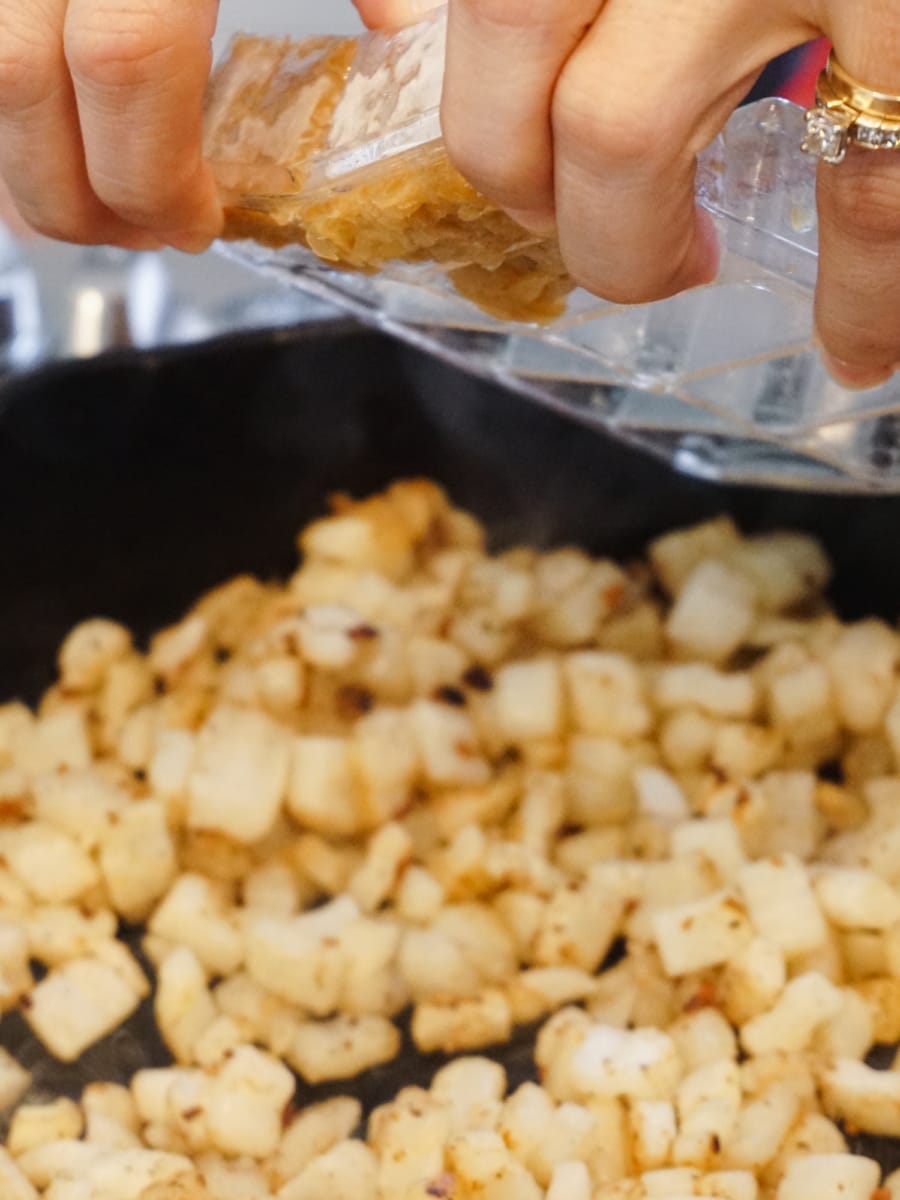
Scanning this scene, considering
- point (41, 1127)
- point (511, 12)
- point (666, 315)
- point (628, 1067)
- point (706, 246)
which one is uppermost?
point (511, 12)

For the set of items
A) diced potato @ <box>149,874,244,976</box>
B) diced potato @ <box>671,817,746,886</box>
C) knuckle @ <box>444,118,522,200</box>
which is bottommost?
diced potato @ <box>149,874,244,976</box>

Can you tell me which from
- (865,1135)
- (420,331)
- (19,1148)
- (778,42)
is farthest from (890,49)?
(19,1148)

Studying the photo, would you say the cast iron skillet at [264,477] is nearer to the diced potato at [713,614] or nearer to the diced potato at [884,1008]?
the diced potato at [713,614]

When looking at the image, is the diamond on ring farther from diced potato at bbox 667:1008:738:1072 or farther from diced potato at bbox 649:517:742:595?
diced potato at bbox 649:517:742:595

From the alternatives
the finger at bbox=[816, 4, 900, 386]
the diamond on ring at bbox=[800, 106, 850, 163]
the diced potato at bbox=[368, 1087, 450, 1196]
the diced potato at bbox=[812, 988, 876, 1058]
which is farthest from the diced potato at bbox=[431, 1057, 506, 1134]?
the diamond on ring at bbox=[800, 106, 850, 163]

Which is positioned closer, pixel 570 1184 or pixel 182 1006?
pixel 570 1184

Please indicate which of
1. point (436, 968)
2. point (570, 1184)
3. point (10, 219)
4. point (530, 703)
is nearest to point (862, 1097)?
point (570, 1184)

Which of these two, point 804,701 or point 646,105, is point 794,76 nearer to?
point 646,105
